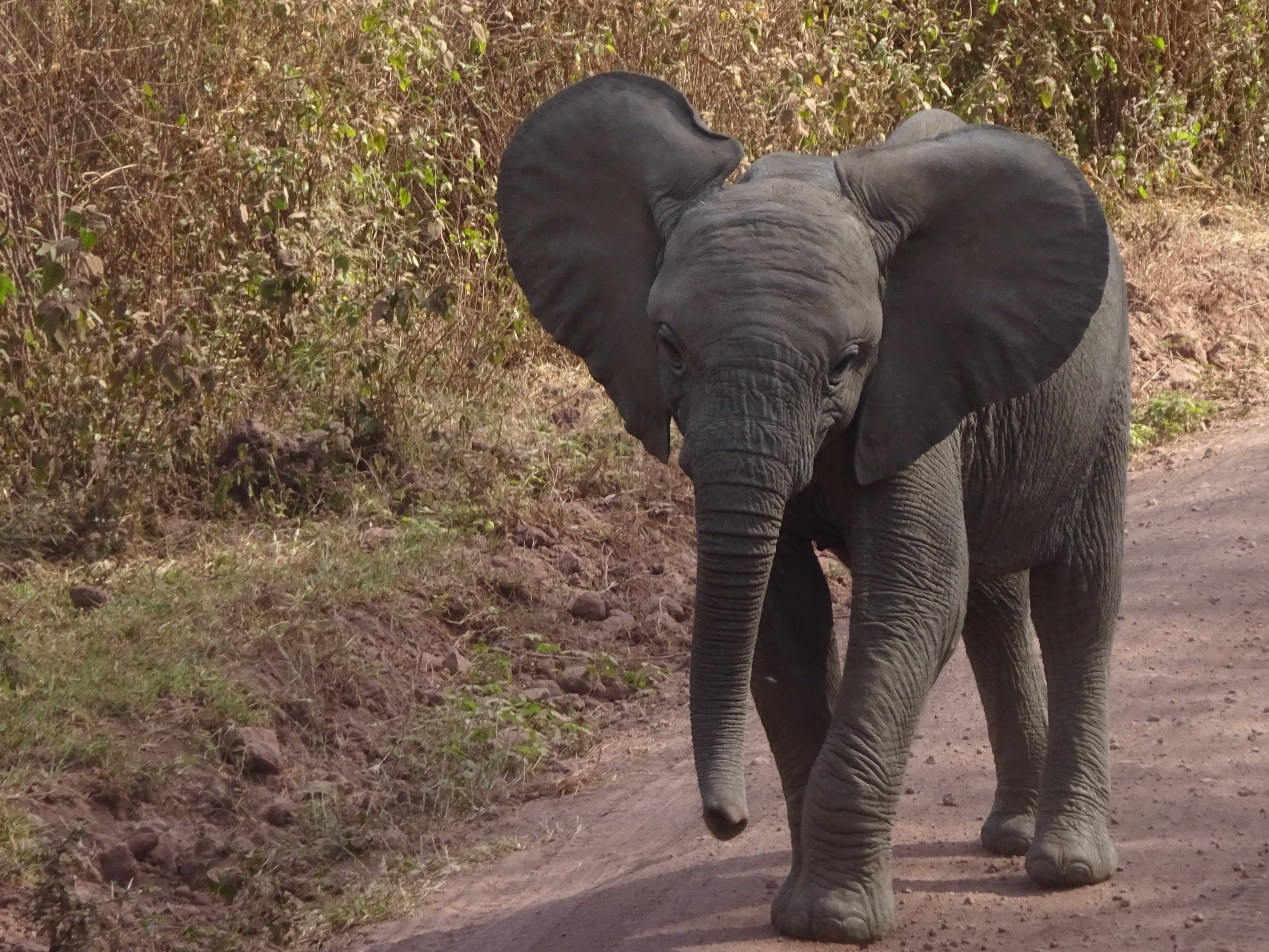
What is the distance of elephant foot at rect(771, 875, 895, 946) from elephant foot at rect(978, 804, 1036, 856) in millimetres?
833

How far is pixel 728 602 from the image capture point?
3500 millimetres

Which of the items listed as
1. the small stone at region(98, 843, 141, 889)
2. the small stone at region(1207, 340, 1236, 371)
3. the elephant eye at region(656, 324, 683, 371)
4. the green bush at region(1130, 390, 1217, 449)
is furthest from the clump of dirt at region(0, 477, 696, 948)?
the small stone at region(1207, 340, 1236, 371)

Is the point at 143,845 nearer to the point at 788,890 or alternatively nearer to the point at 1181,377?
the point at 788,890

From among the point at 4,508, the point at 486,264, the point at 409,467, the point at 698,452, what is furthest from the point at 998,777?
the point at 486,264

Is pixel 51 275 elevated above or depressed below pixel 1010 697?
above

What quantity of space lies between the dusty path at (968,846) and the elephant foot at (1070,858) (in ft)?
0.13

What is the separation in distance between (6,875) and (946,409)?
116 inches

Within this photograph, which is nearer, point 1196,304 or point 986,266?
point 986,266

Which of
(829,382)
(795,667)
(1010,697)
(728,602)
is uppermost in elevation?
(829,382)

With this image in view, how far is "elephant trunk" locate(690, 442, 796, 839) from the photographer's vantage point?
3361mm

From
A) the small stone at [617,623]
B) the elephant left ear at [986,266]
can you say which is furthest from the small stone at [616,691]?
the elephant left ear at [986,266]

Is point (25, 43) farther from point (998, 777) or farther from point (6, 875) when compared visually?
point (998, 777)

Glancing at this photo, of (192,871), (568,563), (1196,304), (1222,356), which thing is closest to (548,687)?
(568,563)

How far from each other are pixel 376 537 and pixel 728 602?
3889 millimetres
